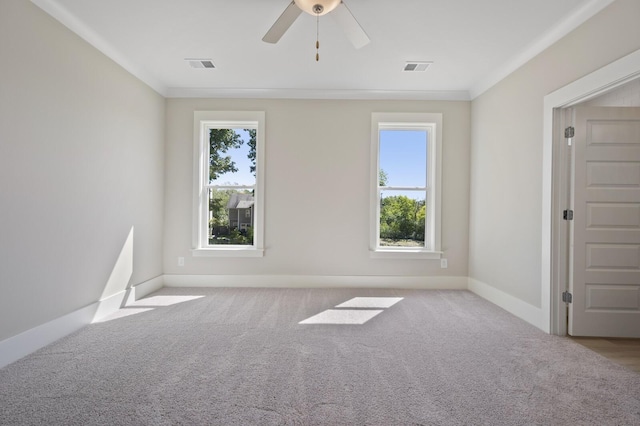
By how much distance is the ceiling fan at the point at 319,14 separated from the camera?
7.57ft

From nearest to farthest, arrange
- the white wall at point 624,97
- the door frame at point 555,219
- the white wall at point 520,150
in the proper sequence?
the white wall at point 520,150
the door frame at point 555,219
the white wall at point 624,97

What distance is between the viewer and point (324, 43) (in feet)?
10.7

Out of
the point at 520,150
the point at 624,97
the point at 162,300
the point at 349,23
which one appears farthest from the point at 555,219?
the point at 162,300

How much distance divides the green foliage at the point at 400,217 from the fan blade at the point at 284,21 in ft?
9.16

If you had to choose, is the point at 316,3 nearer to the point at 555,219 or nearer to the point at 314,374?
the point at 314,374

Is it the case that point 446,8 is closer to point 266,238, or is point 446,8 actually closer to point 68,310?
point 266,238

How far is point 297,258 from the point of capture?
467cm

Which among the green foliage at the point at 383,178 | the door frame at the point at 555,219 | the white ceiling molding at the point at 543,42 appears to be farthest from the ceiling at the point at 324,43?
the green foliage at the point at 383,178

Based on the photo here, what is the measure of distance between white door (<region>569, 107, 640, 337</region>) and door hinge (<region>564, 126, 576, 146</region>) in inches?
1.1

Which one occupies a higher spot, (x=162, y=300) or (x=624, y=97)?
(x=624, y=97)

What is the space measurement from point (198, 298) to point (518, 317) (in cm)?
359

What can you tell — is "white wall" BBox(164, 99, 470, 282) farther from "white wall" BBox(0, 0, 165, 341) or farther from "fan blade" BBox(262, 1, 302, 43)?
"fan blade" BBox(262, 1, 302, 43)

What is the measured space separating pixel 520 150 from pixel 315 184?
8.08 feet

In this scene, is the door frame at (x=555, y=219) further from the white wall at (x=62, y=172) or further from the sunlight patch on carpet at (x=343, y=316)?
the white wall at (x=62, y=172)
